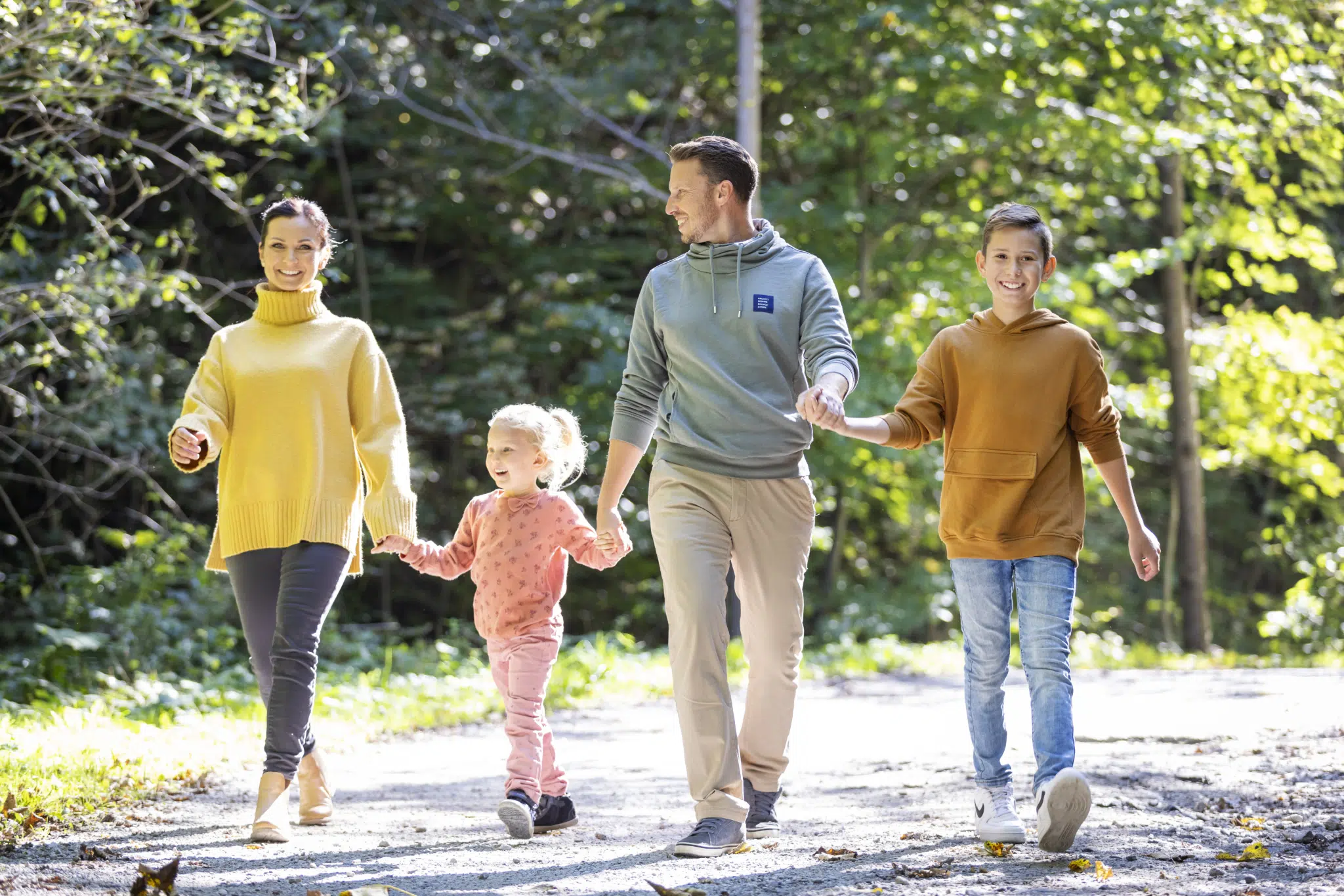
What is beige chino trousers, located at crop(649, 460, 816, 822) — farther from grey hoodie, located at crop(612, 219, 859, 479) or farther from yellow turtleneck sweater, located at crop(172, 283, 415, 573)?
yellow turtleneck sweater, located at crop(172, 283, 415, 573)

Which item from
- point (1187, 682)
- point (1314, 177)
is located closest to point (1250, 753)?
point (1187, 682)

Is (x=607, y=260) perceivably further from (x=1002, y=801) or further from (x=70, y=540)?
(x=1002, y=801)

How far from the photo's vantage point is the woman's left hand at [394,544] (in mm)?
4676

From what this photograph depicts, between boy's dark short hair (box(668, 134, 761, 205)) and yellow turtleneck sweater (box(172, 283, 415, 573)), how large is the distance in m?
1.26

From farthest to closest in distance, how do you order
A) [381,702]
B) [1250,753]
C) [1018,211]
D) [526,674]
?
[381,702], [1250,753], [526,674], [1018,211]

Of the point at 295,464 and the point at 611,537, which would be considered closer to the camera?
the point at 611,537

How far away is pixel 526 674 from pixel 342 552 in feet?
2.40

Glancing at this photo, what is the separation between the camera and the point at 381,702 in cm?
861

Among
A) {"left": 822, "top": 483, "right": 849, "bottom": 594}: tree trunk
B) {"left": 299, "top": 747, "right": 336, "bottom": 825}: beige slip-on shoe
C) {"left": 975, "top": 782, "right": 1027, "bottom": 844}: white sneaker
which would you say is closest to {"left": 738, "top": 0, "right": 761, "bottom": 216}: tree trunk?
{"left": 822, "top": 483, "right": 849, "bottom": 594}: tree trunk

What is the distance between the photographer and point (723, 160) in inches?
175

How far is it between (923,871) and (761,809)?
908 mm

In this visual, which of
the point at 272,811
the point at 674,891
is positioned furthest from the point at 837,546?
the point at 674,891

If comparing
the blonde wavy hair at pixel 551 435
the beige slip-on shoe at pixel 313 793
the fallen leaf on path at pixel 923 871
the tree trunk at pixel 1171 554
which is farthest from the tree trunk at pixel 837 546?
the fallen leaf on path at pixel 923 871

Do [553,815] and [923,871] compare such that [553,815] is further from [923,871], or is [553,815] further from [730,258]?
[730,258]
